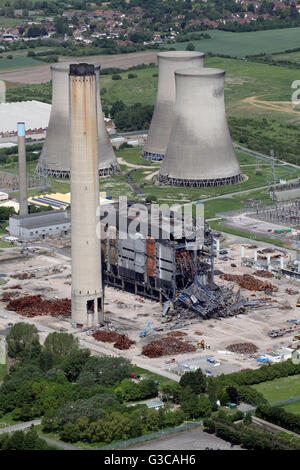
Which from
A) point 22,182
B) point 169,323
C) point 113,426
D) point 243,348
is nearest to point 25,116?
point 22,182

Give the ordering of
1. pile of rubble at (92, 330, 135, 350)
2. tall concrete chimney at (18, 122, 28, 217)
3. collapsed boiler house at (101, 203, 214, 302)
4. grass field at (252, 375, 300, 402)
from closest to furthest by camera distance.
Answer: grass field at (252, 375, 300, 402), pile of rubble at (92, 330, 135, 350), collapsed boiler house at (101, 203, 214, 302), tall concrete chimney at (18, 122, 28, 217)

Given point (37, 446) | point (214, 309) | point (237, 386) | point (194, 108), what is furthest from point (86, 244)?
point (194, 108)

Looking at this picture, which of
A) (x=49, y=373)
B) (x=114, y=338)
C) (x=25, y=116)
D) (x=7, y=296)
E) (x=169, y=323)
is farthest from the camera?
(x=25, y=116)

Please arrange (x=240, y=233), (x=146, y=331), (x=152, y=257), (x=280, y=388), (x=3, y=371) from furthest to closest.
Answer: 1. (x=240, y=233)
2. (x=152, y=257)
3. (x=146, y=331)
4. (x=3, y=371)
5. (x=280, y=388)

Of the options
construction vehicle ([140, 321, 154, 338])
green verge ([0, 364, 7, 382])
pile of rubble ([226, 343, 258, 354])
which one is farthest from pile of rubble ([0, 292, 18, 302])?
pile of rubble ([226, 343, 258, 354])

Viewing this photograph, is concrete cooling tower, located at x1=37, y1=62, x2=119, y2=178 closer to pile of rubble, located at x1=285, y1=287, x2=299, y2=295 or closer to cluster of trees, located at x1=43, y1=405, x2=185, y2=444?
pile of rubble, located at x1=285, y1=287, x2=299, y2=295

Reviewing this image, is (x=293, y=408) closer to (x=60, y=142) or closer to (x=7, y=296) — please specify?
(x=7, y=296)

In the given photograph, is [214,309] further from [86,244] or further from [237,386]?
[237,386]
